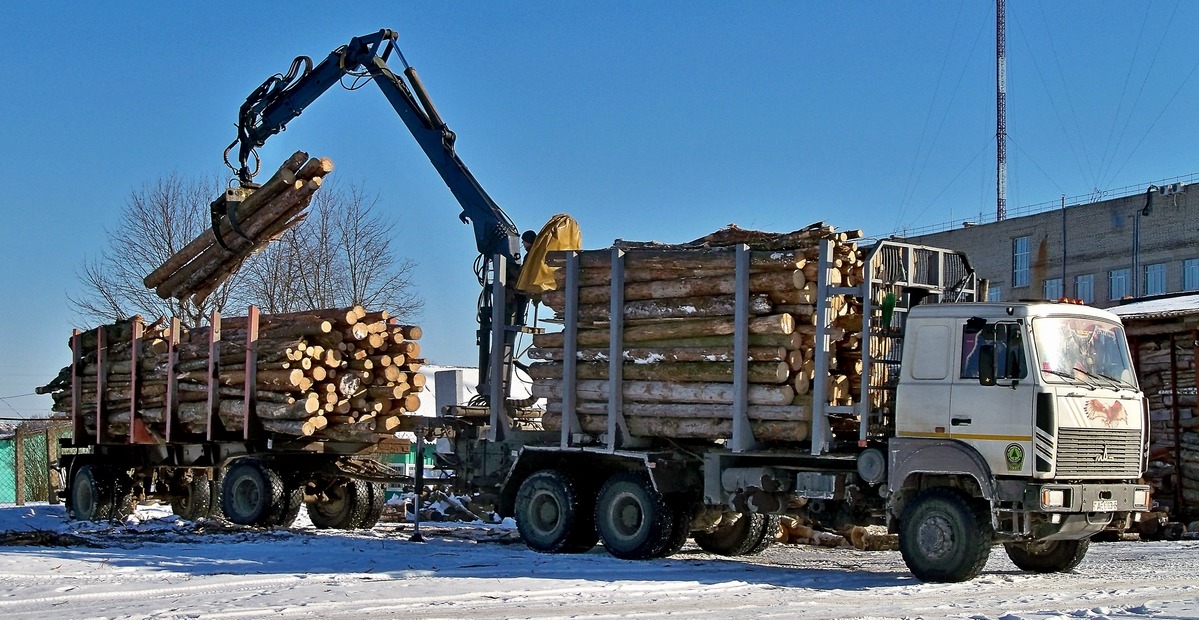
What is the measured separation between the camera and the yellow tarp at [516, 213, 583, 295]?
1931cm

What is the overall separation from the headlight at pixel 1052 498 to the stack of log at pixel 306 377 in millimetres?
10068

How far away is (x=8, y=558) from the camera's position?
47.9 ft

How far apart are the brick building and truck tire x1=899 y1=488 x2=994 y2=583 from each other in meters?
36.7

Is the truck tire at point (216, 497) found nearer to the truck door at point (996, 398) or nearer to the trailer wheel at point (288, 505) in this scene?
the trailer wheel at point (288, 505)

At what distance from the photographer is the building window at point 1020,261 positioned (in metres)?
57.2

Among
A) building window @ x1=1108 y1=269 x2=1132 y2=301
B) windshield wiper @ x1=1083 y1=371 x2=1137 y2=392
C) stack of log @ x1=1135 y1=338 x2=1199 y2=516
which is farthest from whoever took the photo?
building window @ x1=1108 y1=269 x2=1132 y2=301

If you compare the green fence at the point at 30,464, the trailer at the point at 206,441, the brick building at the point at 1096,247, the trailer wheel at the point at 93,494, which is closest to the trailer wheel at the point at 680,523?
the trailer at the point at 206,441

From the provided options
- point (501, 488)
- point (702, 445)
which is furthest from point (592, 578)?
point (501, 488)

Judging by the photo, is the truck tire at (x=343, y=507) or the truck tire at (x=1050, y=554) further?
the truck tire at (x=343, y=507)

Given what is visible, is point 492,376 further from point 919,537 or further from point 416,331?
point 919,537

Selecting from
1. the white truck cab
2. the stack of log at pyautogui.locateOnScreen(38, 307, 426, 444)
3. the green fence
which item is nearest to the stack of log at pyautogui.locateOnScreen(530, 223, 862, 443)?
the white truck cab

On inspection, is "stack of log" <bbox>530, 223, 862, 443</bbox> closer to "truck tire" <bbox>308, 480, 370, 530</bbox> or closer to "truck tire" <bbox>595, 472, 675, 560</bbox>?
"truck tire" <bbox>595, 472, 675, 560</bbox>

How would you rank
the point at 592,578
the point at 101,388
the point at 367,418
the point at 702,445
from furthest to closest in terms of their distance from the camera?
the point at 101,388, the point at 367,418, the point at 702,445, the point at 592,578

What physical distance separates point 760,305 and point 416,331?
7251 mm
